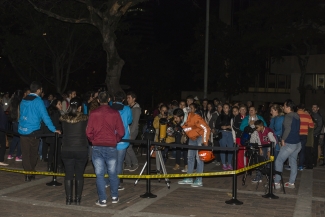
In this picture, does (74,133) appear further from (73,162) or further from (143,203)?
(143,203)

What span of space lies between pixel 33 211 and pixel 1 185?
2445 mm

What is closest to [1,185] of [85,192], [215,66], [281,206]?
[85,192]

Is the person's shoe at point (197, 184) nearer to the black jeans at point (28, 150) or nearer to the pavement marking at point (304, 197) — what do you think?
the pavement marking at point (304, 197)

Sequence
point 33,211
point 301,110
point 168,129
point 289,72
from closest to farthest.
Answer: point 33,211 → point 168,129 → point 301,110 → point 289,72

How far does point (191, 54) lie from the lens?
40812 mm

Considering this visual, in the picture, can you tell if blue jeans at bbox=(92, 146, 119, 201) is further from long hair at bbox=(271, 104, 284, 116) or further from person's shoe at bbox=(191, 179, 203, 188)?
long hair at bbox=(271, 104, 284, 116)

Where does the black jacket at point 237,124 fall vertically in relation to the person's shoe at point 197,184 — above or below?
above

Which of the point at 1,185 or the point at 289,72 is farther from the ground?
the point at 289,72

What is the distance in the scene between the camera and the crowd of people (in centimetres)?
868

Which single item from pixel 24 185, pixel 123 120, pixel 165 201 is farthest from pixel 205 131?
pixel 24 185

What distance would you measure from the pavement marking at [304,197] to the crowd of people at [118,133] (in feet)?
1.33

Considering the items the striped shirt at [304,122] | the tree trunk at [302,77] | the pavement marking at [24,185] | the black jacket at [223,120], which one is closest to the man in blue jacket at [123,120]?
the pavement marking at [24,185]

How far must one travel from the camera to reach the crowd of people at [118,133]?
868cm

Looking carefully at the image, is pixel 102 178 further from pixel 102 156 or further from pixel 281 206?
pixel 281 206
